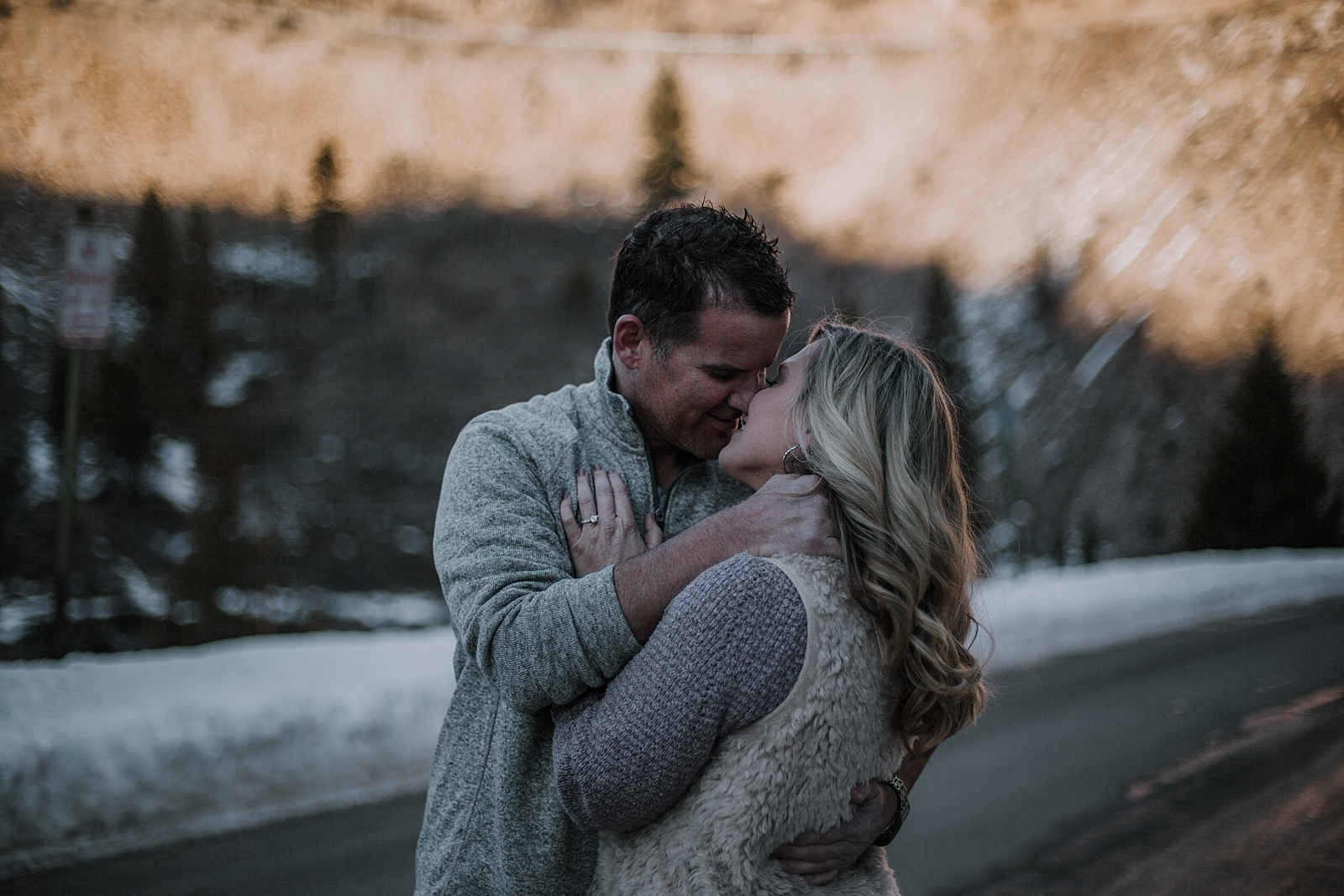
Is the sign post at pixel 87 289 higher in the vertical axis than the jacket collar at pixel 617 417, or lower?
higher

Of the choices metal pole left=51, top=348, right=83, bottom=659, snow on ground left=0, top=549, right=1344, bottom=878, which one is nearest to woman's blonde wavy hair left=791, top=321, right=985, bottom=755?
snow on ground left=0, top=549, right=1344, bottom=878

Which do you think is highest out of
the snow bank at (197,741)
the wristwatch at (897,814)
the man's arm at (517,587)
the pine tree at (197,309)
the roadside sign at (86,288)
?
the pine tree at (197,309)

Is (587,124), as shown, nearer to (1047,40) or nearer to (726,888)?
(1047,40)

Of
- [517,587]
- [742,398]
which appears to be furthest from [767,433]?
[517,587]

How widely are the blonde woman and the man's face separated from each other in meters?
0.22

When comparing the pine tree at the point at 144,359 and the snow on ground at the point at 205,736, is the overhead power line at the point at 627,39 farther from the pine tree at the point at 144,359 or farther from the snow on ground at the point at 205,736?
the snow on ground at the point at 205,736

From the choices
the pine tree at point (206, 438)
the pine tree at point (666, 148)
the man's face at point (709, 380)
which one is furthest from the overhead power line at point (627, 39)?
the man's face at point (709, 380)

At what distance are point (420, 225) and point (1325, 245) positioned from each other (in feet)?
115

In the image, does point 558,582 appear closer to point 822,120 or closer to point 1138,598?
point 1138,598

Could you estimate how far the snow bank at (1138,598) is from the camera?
9.13m

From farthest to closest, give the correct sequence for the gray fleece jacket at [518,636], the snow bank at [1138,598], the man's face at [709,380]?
1. the snow bank at [1138,598]
2. the man's face at [709,380]
3. the gray fleece jacket at [518,636]

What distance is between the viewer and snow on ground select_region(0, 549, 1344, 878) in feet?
13.0

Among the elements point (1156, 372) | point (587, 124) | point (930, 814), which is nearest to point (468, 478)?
point (930, 814)

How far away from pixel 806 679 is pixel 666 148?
40.0m
